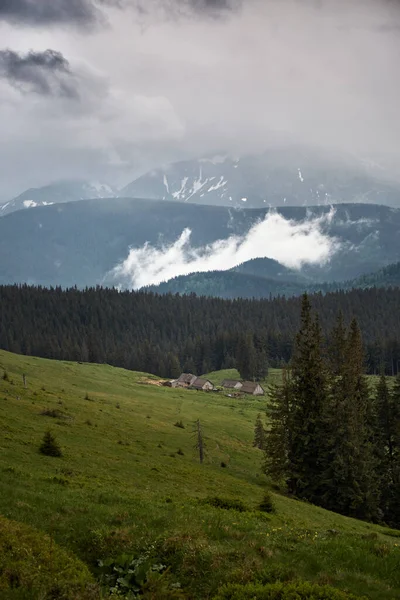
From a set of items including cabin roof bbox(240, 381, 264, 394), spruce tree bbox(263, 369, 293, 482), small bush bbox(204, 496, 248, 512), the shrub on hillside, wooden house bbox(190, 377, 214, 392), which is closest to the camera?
the shrub on hillside

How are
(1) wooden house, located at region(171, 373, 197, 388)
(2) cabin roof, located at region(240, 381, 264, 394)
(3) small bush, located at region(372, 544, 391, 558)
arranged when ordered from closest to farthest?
1. (3) small bush, located at region(372, 544, 391, 558)
2. (2) cabin roof, located at region(240, 381, 264, 394)
3. (1) wooden house, located at region(171, 373, 197, 388)

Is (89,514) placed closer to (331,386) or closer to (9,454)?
(9,454)

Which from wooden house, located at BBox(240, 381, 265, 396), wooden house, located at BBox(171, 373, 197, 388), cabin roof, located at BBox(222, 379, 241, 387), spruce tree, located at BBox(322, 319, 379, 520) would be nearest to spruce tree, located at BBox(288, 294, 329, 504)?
spruce tree, located at BBox(322, 319, 379, 520)

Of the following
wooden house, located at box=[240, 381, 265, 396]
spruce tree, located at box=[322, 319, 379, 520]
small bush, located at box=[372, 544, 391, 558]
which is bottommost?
wooden house, located at box=[240, 381, 265, 396]

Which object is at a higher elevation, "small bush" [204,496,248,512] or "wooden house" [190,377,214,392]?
"small bush" [204,496,248,512]

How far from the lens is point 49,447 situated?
35125 mm

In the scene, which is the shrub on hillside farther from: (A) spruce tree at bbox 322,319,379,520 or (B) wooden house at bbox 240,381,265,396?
(B) wooden house at bbox 240,381,265,396

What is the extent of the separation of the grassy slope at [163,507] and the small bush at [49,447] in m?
0.81

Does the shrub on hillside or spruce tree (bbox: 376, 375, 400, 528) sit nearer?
the shrub on hillside

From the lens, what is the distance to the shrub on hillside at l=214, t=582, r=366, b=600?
12.8 m

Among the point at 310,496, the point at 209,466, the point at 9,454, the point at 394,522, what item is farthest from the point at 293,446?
the point at 9,454

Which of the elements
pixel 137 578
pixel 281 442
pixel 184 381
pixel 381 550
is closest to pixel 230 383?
pixel 184 381

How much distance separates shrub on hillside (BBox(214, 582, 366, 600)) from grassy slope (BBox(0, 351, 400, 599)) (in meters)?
0.83

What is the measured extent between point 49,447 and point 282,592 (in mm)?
26088
